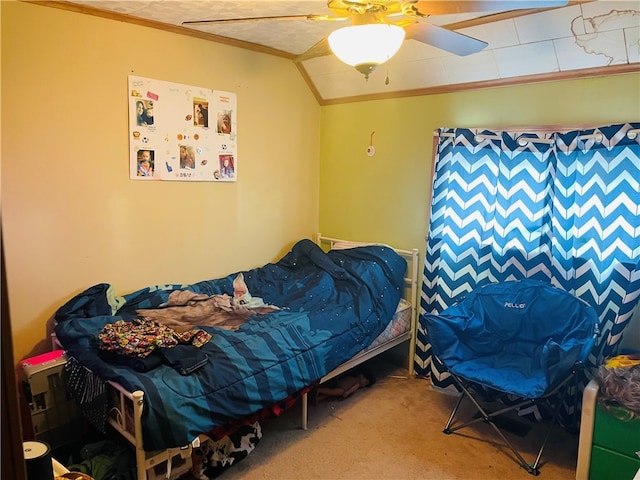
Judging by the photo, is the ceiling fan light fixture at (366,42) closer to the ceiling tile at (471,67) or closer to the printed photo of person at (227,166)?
the ceiling tile at (471,67)

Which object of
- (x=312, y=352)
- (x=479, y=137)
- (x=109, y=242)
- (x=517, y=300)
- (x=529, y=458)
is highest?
(x=479, y=137)

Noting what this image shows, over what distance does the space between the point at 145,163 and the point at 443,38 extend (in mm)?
1891

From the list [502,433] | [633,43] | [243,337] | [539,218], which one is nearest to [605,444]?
[502,433]

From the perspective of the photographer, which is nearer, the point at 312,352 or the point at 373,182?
the point at 312,352

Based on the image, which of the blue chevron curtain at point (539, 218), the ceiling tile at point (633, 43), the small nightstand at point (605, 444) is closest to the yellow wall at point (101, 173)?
the blue chevron curtain at point (539, 218)

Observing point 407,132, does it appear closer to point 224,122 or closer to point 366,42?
point 224,122

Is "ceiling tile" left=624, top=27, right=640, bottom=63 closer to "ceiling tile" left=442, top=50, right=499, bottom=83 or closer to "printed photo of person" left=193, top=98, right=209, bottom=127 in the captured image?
"ceiling tile" left=442, top=50, right=499, bottom=83

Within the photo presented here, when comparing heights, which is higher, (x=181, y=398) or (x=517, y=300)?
(x=517, y=300)

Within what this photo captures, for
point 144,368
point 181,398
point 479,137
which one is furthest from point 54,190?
point 479,137

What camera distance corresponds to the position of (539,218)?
2787 mm

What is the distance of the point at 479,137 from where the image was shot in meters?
2.95

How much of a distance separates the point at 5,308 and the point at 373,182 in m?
3.21

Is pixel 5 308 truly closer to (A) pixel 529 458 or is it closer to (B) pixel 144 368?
(B) pixel 144 368

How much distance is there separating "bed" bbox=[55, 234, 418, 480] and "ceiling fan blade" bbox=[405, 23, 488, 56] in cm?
157
